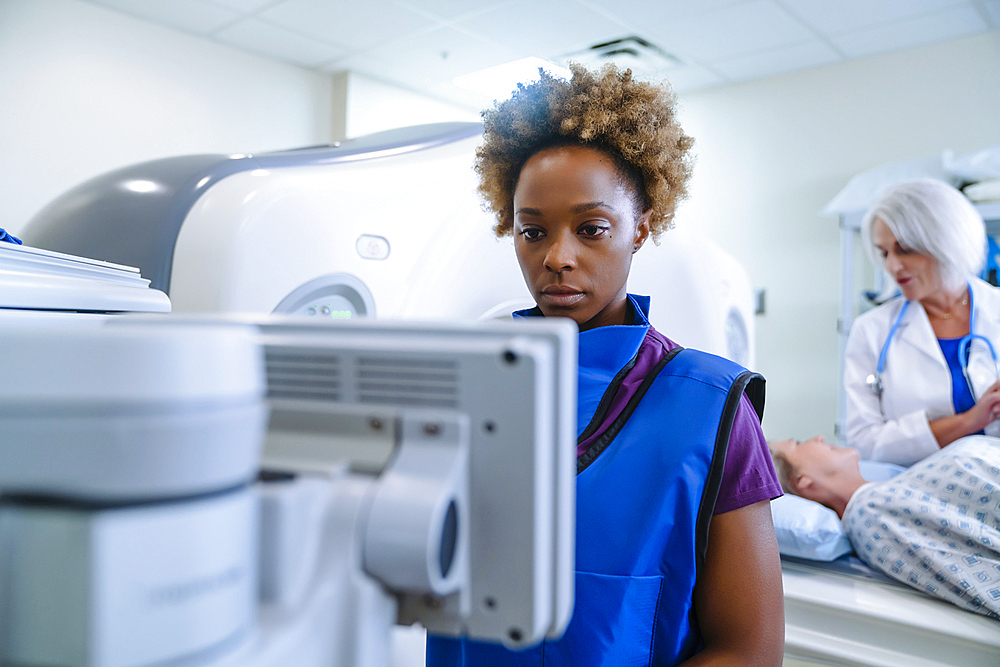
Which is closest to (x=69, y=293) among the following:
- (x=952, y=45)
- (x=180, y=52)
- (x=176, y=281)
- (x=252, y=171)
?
(x=176, y=281)

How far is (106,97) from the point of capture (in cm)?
281

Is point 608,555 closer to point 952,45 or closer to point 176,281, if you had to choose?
point 176,281

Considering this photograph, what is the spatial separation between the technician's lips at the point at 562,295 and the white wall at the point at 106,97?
8.89 ft

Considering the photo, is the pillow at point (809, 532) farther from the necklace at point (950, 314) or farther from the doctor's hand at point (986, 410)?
the necklace at point (950, 314)

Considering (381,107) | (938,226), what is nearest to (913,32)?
(938,226)

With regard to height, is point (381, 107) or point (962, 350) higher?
point (381, 107)

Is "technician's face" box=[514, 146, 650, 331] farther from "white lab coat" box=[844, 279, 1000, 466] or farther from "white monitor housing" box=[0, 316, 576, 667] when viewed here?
"white lab coat" box=[844, 279, 1000, 466]

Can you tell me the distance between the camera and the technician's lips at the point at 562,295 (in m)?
0.65

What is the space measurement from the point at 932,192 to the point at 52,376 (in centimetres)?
184

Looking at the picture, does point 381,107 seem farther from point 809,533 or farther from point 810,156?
point 809,533

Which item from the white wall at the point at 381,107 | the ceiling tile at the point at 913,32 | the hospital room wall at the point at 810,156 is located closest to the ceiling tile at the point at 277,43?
the white wall at the point at 381,107

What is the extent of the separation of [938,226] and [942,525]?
2.68 feet

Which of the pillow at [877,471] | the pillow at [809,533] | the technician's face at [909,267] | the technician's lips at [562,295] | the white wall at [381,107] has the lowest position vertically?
the pillow at [809,533]

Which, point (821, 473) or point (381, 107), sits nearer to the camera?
point (821, 473)
